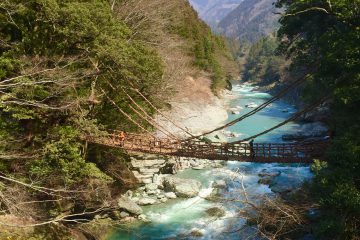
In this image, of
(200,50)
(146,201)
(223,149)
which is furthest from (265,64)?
(223,149)

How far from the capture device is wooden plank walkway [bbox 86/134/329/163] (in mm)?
10180

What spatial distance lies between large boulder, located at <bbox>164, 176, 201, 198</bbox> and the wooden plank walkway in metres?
→ 3.30

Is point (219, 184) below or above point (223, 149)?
below

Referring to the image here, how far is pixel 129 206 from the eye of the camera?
13609 millimetres

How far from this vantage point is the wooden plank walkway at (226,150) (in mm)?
10180

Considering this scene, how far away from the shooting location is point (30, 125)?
10914 mm

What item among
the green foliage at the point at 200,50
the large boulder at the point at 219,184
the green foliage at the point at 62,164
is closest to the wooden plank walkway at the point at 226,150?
the green foliage at the point at 62,164

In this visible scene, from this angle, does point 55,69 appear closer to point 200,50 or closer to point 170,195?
point 170,195

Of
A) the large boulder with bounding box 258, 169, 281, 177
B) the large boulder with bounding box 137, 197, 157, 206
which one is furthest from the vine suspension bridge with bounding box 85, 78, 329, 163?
the large boulder with bounding box 258, 169, 281, 177

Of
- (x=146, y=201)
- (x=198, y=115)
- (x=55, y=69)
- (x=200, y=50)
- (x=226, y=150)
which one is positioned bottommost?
(x=146, y=201)

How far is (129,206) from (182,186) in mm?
2613

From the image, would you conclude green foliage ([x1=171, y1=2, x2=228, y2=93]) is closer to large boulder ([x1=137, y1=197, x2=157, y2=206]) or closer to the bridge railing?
large boulder ([x1=137, y1=197, x2=157, y2=206])

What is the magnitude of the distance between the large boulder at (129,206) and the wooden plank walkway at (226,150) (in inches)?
103

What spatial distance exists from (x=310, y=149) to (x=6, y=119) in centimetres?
839
